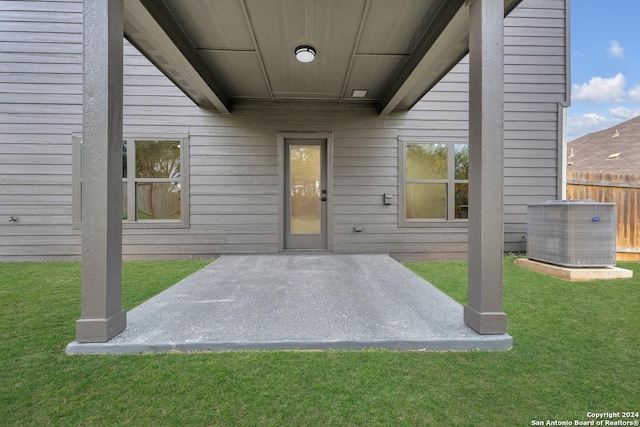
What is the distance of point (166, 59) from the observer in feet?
10.8

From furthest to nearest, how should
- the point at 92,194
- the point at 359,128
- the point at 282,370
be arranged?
the point at 359,128
the point at 92,194
the point at 282,370

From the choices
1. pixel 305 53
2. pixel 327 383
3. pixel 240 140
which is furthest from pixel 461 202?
pixel 327 383

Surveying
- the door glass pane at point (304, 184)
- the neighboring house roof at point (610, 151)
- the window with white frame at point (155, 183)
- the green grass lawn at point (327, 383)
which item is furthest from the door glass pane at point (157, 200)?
the neighboring house roof at point (610, 151)

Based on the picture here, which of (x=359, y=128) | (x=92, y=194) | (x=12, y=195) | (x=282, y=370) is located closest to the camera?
(x=282, y=370)

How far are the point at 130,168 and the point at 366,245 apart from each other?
3.90 meters

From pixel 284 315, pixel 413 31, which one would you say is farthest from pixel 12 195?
pixel 413 31

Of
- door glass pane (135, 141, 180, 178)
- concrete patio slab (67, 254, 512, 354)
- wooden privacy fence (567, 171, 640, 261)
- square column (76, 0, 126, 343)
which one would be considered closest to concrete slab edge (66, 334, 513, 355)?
concrete patio slab (67, 254, 512, 354)

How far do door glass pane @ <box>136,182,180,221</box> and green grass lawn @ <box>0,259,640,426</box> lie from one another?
2.68m

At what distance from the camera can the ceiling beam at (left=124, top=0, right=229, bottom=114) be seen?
2.53 meters

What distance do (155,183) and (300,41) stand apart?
3.19 metres

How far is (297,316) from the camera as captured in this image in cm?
237

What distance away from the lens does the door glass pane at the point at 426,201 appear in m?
5.15

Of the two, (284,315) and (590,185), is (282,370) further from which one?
(590,185)

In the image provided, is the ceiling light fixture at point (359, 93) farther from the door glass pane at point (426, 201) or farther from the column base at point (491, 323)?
the column base at point (491, 323)
